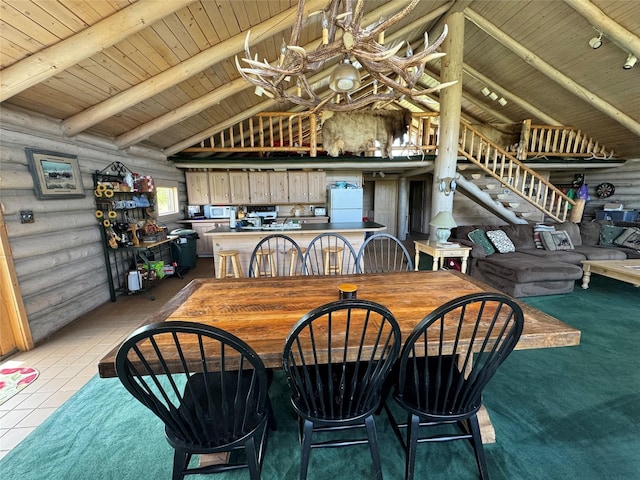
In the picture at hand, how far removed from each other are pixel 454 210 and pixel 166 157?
7412 millimetres

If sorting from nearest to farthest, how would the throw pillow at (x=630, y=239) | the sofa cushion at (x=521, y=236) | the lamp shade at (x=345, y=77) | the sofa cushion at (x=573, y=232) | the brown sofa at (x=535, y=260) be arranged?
the lamp shade at (x=345, y=77), the brown sofa at (x=535, y=260), the throw pillow at (x=630, y=239), the sofa cushion at (x=521, y=236), the sofa cushion at (x=573, y=232)

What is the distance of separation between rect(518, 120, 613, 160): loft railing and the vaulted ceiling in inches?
7.2

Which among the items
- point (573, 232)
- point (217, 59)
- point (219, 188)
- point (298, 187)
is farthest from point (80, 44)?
point (573, 232)

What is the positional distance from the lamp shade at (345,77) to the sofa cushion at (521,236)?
4219 mm

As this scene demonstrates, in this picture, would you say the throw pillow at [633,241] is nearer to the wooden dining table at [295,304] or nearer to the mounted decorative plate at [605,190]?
the mounted decorative plate at [605,190]

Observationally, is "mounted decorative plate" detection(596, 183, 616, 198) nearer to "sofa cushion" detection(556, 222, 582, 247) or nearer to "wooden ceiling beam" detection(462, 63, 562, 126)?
"wooden ceiling beam" detection(462, 63, 562, 126)

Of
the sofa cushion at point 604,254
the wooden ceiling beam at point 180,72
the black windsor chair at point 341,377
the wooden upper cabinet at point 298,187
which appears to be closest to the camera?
the black windsor chair at point 341,377

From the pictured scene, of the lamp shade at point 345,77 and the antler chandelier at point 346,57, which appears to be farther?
the lamp shade at point 345,77

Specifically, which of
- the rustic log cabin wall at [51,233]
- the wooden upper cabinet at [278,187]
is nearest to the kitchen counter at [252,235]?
the rustic log cabin wall at [51,233]

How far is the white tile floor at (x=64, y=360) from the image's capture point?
1734 millimetres

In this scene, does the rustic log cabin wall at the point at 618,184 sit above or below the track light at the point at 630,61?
below

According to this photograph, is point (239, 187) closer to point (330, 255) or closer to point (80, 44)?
point (330, 255)

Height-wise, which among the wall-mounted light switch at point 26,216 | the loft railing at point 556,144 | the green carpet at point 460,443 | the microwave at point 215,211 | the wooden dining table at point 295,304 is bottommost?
the green carpet at point 460,443

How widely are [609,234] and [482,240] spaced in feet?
8.28
